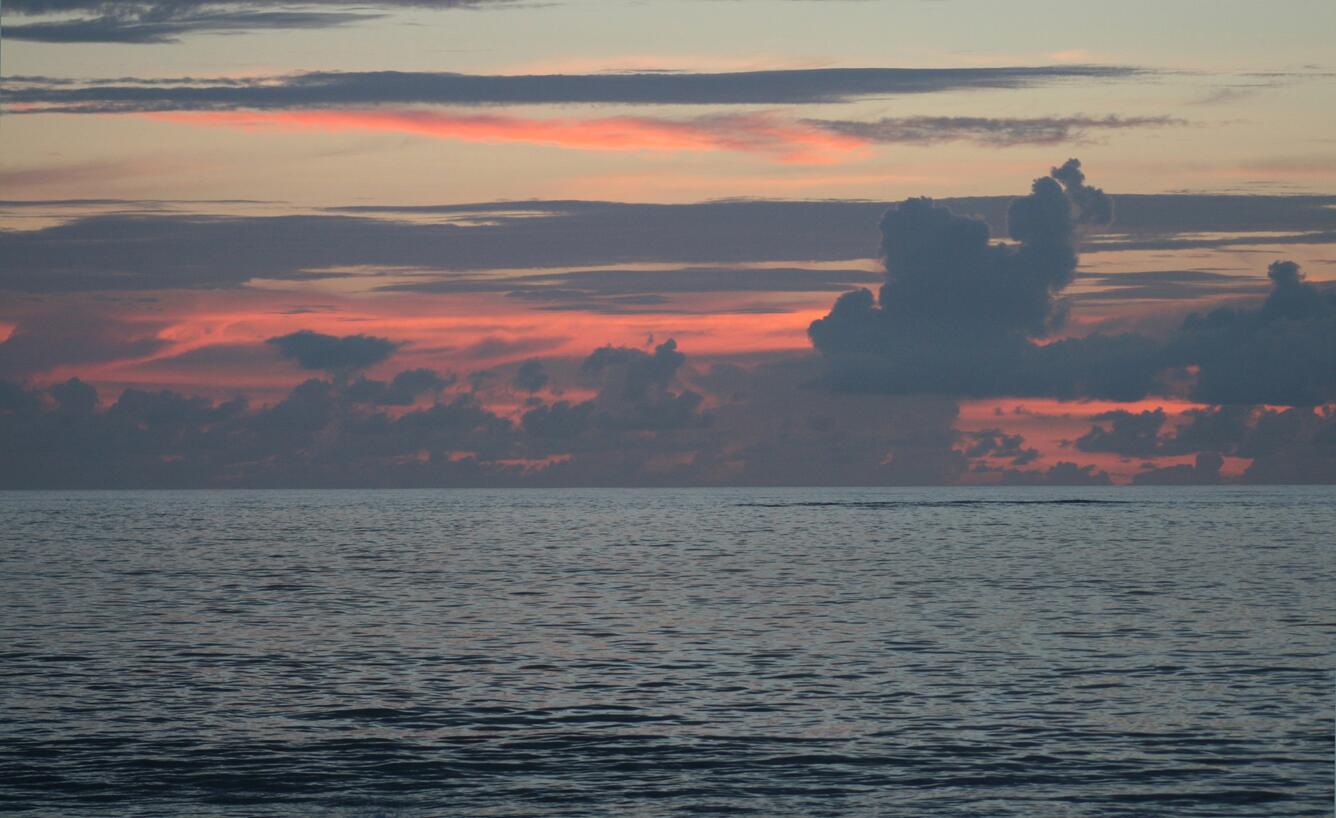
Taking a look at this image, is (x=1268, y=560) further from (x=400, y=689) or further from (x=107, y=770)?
(x=107, y=770)

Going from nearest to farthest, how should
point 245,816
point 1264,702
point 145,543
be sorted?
point 245,816 → point 1264,702 → point 145,543

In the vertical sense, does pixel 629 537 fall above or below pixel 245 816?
below

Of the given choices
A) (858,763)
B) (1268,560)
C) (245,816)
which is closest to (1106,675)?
(858,763)

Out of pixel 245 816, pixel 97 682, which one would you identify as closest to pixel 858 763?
pixel 245 816

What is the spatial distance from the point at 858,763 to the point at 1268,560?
86.9 metres

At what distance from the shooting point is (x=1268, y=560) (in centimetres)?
11194

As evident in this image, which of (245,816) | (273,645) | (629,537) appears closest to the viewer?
(245,816)

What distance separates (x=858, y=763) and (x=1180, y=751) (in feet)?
27.5

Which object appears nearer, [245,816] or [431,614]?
[245,816]

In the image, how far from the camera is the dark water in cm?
3309

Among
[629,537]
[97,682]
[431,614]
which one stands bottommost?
[629,537]

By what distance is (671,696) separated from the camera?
44906 millimetres

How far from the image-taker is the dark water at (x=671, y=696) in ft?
109

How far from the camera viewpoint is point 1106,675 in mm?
48812
